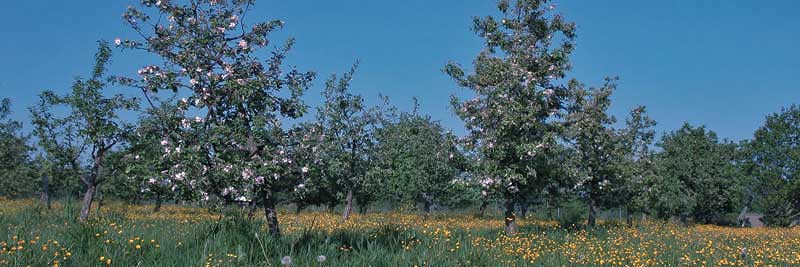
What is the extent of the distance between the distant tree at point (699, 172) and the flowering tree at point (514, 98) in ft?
88.9

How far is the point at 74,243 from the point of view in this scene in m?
7.39

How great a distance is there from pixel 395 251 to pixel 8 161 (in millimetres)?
34520

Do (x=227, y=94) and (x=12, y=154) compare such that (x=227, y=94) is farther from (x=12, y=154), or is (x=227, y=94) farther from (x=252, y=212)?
(x=12, y=154)

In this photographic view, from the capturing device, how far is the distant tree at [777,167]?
47.6 m

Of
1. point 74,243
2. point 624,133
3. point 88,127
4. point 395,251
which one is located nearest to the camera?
point 74,243

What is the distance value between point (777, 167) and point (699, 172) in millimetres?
10240

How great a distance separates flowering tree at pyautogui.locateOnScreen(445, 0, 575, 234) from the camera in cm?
1816

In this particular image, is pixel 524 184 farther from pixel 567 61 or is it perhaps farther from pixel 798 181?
pixel 798 181

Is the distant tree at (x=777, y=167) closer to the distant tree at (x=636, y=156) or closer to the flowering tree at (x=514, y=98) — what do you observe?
the distant tree at (x=636, y=156)

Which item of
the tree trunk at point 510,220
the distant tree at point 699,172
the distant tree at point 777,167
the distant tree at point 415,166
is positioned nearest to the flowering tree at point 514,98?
the tree trunk at point 510,220

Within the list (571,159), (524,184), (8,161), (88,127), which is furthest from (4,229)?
(8,161)

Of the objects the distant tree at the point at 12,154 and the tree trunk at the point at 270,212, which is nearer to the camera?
the tree trunk at the point at 270,212

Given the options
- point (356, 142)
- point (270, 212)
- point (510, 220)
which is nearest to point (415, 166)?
point (356, 142)

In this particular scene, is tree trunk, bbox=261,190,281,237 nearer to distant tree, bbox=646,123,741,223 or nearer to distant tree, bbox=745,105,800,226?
distant tree, bbox=646,123,741,223
